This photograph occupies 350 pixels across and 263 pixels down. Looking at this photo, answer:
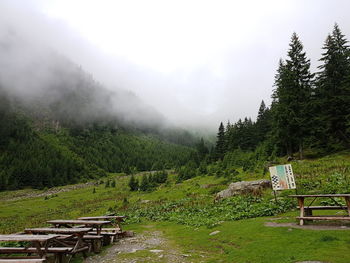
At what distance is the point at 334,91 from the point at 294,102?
652 cm

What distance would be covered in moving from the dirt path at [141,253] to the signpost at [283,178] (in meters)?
9.31

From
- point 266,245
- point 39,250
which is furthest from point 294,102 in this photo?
point 39,250

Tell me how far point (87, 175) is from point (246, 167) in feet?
423

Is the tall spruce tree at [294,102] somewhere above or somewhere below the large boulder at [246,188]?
above

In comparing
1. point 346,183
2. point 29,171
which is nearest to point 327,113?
point 346,183

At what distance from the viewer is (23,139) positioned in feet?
548

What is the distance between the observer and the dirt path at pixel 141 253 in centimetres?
1055

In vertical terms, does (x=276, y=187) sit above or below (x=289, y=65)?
below

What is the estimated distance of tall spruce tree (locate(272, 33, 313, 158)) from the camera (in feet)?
134

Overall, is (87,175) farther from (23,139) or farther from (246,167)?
(246,167)

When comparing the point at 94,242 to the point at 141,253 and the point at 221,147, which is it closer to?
the point at 141,253

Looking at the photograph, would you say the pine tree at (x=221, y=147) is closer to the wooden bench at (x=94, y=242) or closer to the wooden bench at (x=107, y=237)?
the wooden bench at (x=107, y=237)

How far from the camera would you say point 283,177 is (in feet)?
59.4

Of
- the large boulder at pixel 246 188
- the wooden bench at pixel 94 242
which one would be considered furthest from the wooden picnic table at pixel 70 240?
the large boulder at pixel 246 188
